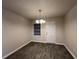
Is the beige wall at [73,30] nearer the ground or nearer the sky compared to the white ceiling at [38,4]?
nearer the ground

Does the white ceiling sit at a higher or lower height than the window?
higher

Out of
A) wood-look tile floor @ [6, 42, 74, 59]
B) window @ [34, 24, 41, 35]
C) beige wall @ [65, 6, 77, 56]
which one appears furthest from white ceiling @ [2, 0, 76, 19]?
window @ [34, 24, 41, 35]

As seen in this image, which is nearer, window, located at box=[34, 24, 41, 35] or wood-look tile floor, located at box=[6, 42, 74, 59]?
wood-look tile floor, located at box=[6, 42, 74, 59]

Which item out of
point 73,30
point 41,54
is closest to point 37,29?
point 41,54

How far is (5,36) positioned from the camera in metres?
3.37

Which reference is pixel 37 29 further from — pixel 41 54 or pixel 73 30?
pixel 73 30

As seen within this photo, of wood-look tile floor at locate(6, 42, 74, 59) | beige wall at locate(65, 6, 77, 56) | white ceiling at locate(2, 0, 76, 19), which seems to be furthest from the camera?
wood-look tile floor at locate(6, 42, 74, 59)

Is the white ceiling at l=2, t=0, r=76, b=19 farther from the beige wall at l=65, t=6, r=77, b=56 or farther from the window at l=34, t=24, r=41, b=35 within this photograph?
the window at l=34, t=24, r=41, b=35

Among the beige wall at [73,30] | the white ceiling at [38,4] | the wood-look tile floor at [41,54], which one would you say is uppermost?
the white ceiling at [38,4]

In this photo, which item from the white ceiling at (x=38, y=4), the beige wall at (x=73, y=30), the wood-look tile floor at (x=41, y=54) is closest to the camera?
the white ceiling at (x=38, y=4)

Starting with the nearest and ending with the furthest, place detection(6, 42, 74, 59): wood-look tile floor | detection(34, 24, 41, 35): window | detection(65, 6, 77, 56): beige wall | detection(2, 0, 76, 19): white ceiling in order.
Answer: detection(2, 0, 76, 19): white ceiling < detection(65, 6, 77, 56): beige wall < detection(6, 42, 74, 59): wood-look tile floor < detection(34, 24, 41, 35): window

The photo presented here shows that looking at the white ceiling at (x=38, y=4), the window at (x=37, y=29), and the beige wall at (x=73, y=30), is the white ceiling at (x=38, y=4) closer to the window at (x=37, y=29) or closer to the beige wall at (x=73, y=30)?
the beige wall at (x=73, y=30)

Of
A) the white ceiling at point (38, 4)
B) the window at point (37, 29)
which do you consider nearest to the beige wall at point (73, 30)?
the white ceiling at point (38, 4)

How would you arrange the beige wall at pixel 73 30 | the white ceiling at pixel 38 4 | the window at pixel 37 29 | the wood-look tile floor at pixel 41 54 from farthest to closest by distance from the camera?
the window at pixel 37 29
the wood-look tile floor at pixel 41 54
the beige wall at pixel 73 30
the white ceiling at pixel 38 4
